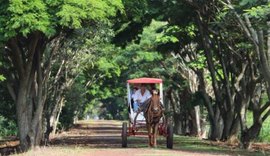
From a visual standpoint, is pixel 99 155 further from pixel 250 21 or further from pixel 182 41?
pixel 182 41

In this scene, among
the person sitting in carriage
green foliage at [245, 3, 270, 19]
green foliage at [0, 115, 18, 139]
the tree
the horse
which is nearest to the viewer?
green foliage at [245, 3, 270, 19]

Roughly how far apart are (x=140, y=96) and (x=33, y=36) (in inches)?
194

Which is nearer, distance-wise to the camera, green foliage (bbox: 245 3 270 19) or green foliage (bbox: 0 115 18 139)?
green foliage (bbox: 245 3 270 19)

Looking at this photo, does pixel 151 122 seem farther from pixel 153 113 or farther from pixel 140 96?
pixel 140 96

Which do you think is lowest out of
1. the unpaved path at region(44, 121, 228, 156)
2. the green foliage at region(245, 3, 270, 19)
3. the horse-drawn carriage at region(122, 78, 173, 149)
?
the unpaved path at region(44, 121, 228, 156)

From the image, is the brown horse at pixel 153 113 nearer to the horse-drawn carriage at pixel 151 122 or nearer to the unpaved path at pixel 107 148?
the horse-drawn carriage at pixel 151 122

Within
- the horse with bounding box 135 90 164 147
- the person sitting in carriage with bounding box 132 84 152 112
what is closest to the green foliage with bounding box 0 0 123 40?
the person sitting in carriage with bounding box 132 84 152 112

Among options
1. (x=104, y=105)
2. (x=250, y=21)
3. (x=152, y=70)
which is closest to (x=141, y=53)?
(x=152, y=70)

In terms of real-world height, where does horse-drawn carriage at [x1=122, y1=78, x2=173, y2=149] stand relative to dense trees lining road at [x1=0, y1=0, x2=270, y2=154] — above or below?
below

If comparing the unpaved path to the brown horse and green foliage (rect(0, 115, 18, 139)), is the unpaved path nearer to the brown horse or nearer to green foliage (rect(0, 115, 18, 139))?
the brown horse

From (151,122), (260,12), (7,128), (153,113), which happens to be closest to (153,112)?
(153,113)

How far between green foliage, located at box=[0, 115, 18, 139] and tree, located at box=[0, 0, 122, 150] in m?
18.7

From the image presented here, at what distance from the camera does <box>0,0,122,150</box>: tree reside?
17297 millimetres

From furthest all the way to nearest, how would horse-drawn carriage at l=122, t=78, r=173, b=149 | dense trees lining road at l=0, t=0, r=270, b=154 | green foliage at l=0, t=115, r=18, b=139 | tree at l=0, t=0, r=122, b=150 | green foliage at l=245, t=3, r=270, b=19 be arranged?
green foliage at l=0, t=115, r=18, b=139
horse-drawn carriage at l=122, t=78, r=173, b=149
dense trees lining road at l=0, t=0, r=270, b=154
tree at l=0, t=0, r=122, b=150
green foliage at l=245, t=3, r=270, b=19
